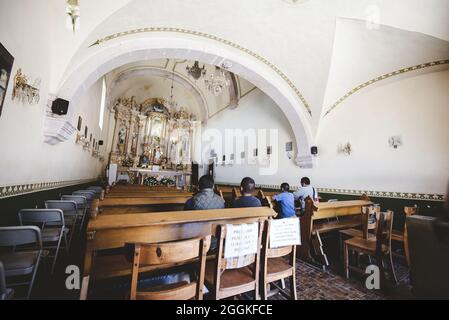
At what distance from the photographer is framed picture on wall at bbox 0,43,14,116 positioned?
1.91 m

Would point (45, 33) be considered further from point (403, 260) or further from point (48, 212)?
point (403, 260)

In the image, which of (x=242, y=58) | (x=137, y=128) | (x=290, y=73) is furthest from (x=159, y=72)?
(x=290, y=73)

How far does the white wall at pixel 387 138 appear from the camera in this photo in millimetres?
3830

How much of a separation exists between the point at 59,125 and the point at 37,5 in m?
1.73

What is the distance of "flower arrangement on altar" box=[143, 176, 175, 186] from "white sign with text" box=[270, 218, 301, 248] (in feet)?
31.0

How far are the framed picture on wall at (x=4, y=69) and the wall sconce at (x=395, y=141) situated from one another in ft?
22.1

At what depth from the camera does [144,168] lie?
10.3m

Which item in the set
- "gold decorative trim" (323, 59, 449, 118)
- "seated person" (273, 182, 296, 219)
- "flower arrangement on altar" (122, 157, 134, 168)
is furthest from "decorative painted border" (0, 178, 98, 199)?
"gold decorative trim" (323, 59, 449, 118)

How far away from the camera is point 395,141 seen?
172 inches

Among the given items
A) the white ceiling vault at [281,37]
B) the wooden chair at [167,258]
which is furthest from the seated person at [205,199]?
the white ceiling vault at [281,37]

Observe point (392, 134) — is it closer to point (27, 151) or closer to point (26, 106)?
point (26, 106)

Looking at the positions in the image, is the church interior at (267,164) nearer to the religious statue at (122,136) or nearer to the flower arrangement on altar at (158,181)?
the flower arrangement on altar at (158,181)

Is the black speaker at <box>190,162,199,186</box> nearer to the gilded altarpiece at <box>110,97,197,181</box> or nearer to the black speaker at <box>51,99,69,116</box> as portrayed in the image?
the gilded altarpiece at <box>110,97,197,181</box>
